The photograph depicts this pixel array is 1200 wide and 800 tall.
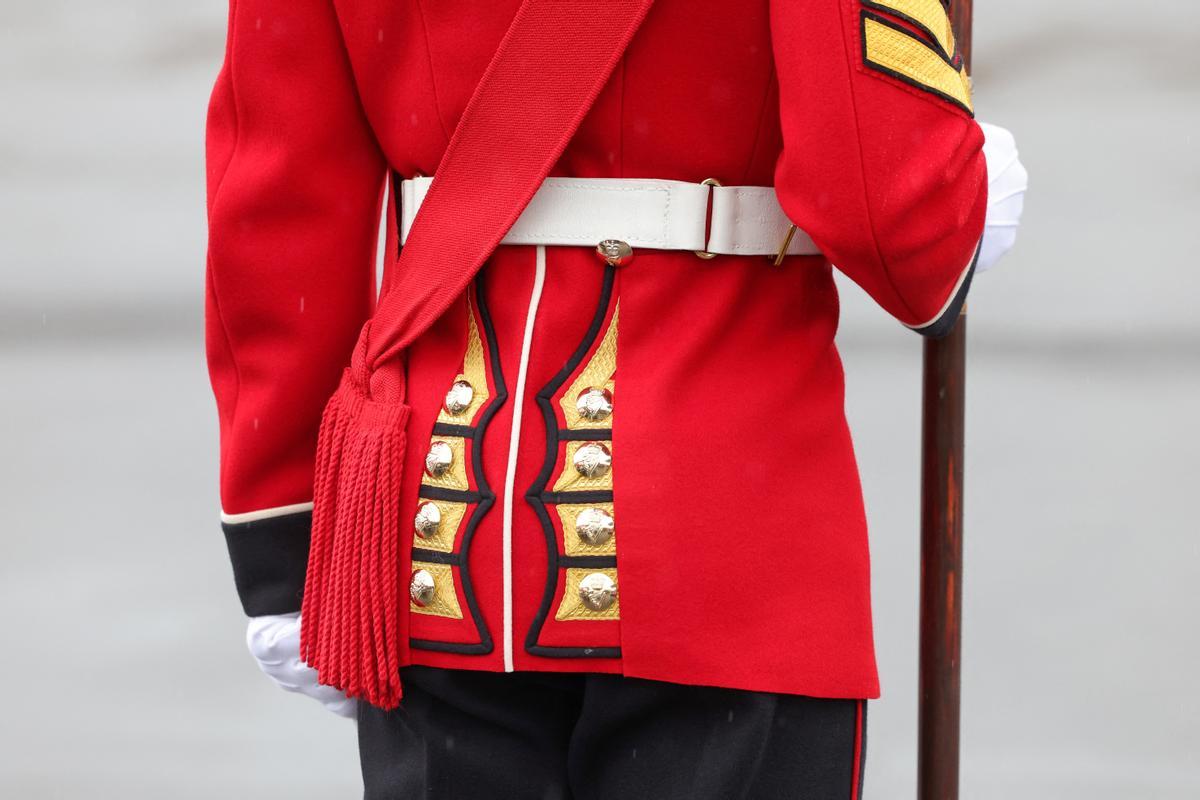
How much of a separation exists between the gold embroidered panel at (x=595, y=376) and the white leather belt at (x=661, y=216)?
5cm

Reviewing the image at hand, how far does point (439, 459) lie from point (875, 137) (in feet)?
1.15

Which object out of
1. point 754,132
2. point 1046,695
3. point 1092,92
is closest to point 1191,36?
point 1092,92

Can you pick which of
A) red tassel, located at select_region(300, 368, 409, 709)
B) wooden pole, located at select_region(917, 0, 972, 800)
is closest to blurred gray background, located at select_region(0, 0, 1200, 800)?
wooden pole, located at select_region(917, 0, 972, 800)

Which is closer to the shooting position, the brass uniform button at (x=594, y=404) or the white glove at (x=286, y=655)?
the brass uniform button at (x=594, y=404)

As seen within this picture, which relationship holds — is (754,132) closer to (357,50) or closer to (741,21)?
(741,21)

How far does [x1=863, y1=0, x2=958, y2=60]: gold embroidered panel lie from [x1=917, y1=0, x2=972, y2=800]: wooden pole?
0.38 m

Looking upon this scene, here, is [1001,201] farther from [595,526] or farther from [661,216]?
[595,526]

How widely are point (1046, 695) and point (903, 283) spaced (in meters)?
2.19

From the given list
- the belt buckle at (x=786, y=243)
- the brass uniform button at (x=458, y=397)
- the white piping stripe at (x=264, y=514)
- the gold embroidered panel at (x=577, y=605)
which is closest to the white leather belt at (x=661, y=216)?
the belt buckle at (x=786, y=243)

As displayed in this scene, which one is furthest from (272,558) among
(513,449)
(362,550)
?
(513,449)

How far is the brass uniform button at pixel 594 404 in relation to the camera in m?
1.13

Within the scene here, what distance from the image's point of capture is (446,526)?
1.16 m

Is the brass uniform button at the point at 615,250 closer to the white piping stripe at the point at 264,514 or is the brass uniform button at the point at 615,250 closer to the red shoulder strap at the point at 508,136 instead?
the red shoulder strap at the point at 508,136

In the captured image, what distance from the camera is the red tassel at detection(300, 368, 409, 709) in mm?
1170
